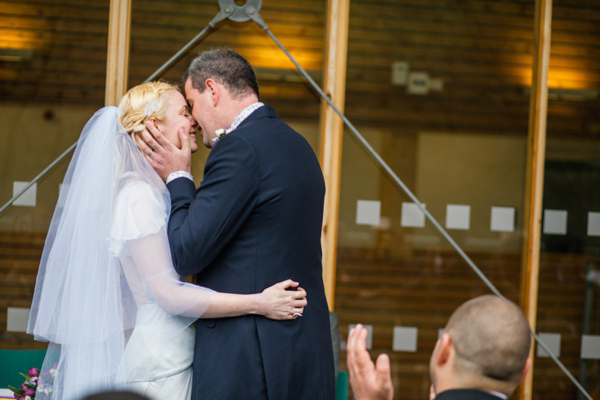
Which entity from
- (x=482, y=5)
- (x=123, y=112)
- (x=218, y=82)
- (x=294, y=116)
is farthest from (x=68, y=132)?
(x=482, y=5)

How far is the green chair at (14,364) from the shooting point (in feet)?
12.2

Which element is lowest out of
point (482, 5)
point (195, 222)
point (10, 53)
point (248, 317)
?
point (248, 317)

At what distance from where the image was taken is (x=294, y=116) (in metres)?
4.57

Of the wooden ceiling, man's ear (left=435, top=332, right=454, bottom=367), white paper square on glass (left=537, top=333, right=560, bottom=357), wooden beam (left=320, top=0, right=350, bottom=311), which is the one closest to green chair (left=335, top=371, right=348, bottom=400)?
wooden beam (left=320, top=0, right=350, bottom=311)

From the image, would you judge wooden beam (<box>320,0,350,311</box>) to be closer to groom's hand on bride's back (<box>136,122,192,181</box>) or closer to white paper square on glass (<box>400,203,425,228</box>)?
white paper square on glass (<box>400,203,425,228</box>)

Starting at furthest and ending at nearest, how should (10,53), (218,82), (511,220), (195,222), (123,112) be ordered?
1. (511,220)
2. (10,53)
3. (123,112)
4. (218,82)
5. (195,222)

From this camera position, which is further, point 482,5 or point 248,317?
point 482,5

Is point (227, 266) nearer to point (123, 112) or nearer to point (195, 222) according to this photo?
point (195, 222)

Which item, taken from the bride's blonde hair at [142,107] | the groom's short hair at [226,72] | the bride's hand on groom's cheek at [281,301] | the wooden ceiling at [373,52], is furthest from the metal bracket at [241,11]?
the bride's hand on groom's cheek at [281,301]

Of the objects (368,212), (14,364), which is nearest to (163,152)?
(14,364)

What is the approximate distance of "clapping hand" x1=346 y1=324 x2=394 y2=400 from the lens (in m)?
1.44

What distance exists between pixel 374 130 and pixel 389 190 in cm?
41

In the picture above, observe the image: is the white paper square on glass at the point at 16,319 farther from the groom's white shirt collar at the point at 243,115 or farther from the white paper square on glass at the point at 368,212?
the groom's white shirt collar at the point at 243,115

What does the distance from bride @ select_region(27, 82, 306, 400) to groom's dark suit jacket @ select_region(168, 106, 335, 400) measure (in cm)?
8
